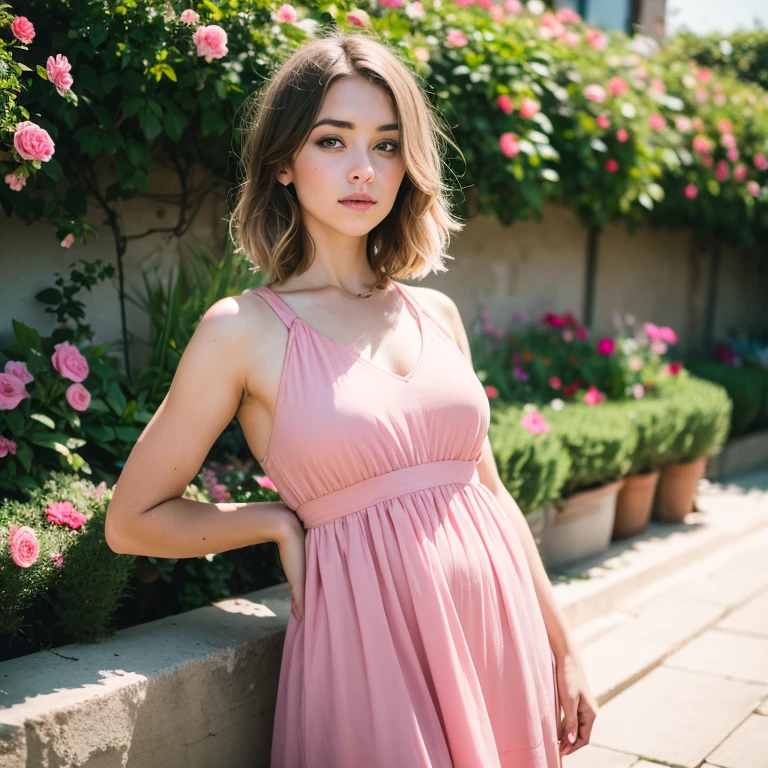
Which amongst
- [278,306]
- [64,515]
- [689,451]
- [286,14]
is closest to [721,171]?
[689,451]

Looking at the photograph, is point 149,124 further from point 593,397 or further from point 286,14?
point 593,397

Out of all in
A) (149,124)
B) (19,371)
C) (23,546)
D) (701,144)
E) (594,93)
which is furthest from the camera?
(701,144)

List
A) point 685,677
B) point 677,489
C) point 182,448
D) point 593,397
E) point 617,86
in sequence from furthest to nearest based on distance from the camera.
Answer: point 677,489
point 617,86
point 593,397
point 685,677
point 182,448

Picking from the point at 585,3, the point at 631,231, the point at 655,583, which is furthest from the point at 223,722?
the point at 585,3

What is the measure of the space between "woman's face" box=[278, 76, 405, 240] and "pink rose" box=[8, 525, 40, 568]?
3.11 ft

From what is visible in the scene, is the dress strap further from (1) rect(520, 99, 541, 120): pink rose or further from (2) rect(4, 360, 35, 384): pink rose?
(1) rect(520, 99, 541, 120): pink rose

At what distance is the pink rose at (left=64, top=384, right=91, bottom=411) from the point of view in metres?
2.56

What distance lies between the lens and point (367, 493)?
192 cm

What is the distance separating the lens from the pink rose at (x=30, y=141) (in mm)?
2295

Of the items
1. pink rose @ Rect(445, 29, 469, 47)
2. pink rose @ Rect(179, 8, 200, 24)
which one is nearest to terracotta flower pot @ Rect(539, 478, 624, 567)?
pink rose @ Rect(445, 29, 469, 47)

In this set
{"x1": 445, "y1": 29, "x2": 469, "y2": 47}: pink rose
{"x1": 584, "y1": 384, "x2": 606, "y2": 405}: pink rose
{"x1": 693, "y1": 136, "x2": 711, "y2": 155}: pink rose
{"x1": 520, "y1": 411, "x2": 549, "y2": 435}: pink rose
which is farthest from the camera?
{"x1": 693, "y1": 136, "x2": 711, "y2": 155}: pink rose

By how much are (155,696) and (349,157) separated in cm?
124

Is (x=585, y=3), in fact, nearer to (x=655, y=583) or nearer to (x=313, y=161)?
(x=655, y=583)

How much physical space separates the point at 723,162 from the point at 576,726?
508cm
